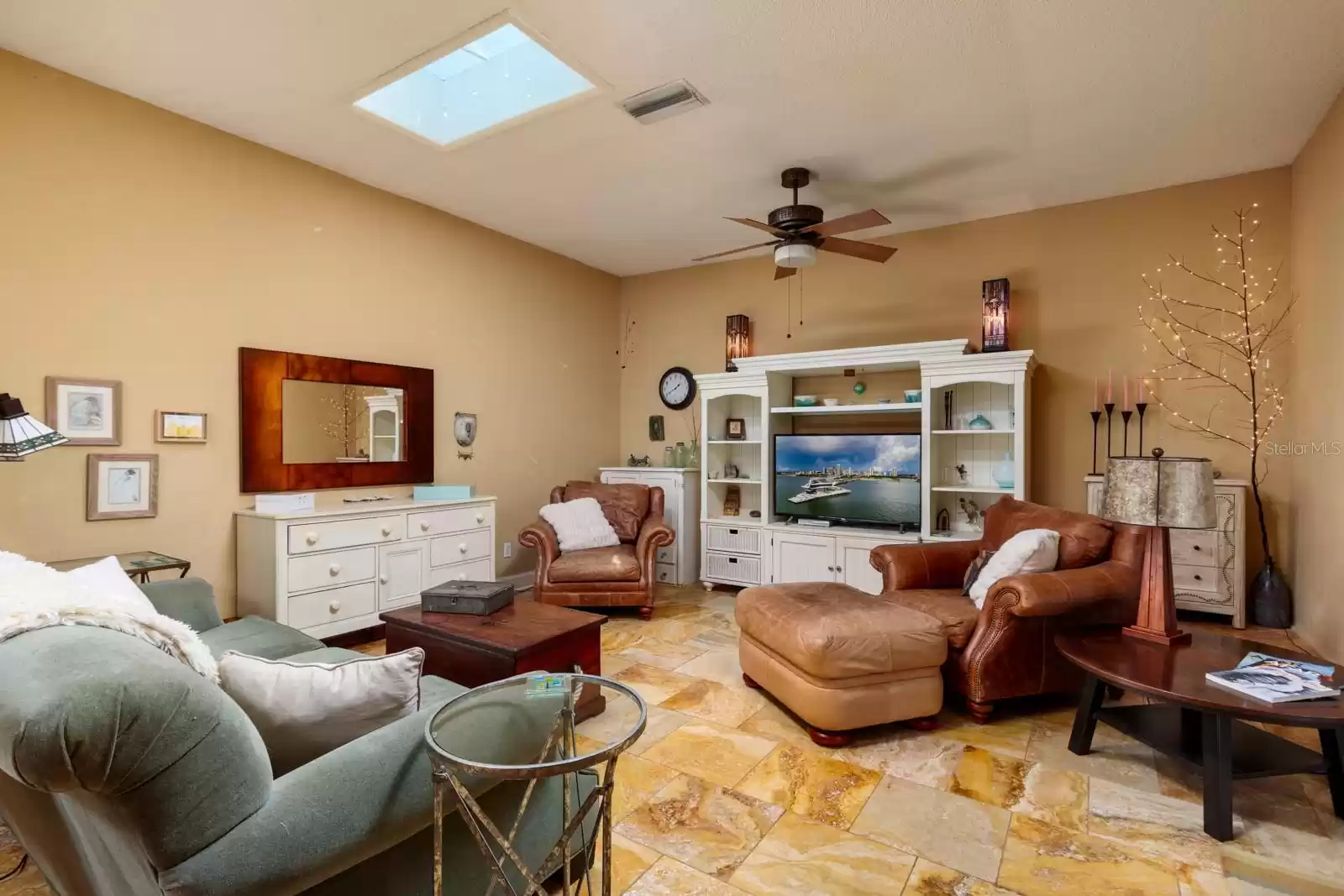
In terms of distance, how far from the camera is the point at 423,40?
110 inches

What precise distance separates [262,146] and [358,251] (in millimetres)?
742

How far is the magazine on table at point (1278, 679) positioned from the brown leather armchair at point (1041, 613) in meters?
0.55

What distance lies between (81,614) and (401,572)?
3.04 meters

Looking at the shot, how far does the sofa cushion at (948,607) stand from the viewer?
9.19 feet

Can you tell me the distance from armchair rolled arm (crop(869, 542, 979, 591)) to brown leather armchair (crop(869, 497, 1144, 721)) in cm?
35

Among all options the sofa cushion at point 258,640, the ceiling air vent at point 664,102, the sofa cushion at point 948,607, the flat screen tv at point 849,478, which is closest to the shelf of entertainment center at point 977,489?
the flat screen tv at point 849,478

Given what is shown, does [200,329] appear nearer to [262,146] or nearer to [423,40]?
[262,146]

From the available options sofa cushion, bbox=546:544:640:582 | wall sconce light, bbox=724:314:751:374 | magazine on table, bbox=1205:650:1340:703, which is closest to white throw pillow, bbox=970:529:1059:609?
magazine on table, bbox=1205:650:1340:703

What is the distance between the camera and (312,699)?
51.0 inches

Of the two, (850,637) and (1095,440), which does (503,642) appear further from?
(1095,440)

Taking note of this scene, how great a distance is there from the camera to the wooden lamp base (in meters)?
2.44

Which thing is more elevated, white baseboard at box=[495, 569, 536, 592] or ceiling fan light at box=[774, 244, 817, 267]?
ceiling fan light at box=[774, 244, 817, 267]

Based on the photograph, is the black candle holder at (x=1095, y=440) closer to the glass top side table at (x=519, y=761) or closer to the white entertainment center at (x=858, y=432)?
the white entertainment center at (x=858, y=432)

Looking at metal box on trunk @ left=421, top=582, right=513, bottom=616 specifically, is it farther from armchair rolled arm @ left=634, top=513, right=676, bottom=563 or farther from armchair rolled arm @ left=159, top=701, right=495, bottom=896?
armchair rolled arm @ left=634, top=513, right=676, bottom=563
